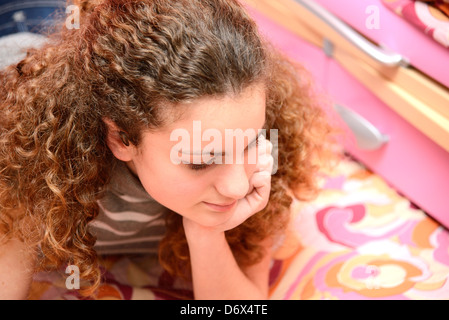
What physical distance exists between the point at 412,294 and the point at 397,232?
16 cm

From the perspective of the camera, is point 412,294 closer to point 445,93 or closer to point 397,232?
point 397,232

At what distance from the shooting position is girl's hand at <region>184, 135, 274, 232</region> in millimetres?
870

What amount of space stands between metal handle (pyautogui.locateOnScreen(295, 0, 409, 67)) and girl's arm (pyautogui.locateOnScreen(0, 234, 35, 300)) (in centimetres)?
68

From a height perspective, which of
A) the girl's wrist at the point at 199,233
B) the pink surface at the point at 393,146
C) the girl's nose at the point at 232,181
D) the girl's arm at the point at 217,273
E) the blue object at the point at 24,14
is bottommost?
the girl's arm at the point at 217,273

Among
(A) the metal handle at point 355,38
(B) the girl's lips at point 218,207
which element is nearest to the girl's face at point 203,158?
(B) the girl's lips at point 218,207

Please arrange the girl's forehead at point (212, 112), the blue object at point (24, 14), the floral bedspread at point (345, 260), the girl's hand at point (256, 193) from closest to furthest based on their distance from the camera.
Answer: the girl's forehead at point (212, 112) → the girl's hand at point (256, 193) → the floral bedspread at point (345, 260) → the blue object at point (24, 14)

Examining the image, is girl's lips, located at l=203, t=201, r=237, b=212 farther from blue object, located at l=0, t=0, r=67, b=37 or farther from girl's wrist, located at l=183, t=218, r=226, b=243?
blue object, located at l=0, t=0, r=67, b=37

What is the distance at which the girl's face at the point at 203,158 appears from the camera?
72 cm

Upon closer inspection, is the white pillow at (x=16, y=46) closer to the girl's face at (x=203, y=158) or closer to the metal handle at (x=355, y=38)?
the girl's face at (x=203, y=158)

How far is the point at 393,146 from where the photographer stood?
1135 mm

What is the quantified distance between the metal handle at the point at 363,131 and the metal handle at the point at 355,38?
16 cm

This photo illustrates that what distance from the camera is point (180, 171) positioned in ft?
2.49

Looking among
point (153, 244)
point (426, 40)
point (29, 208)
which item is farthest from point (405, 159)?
A: point (29, 208)

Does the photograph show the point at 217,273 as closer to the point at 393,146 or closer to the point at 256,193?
the point at 256,193
